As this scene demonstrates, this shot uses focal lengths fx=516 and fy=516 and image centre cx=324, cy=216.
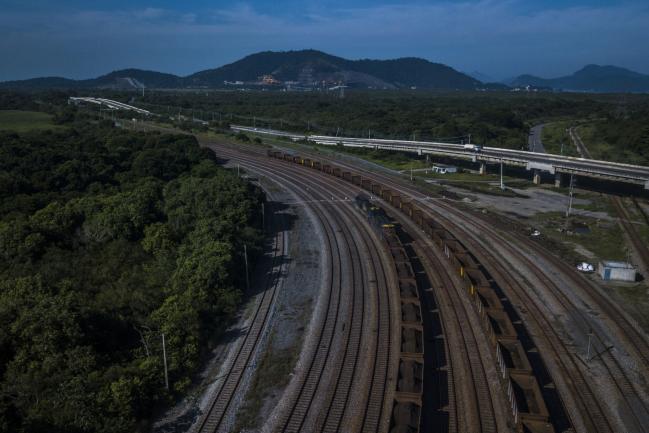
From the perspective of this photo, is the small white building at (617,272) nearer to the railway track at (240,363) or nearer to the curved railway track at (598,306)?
the curved railway track at (598,306)

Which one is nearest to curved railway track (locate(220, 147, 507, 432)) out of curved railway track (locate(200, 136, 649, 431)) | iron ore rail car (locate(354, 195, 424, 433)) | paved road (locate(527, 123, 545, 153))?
iron ore rail car (locate(354, 195, 424, 433))

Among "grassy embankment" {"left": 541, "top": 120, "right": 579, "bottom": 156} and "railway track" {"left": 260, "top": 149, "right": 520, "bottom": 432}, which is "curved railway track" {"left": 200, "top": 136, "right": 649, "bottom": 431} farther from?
"grassy embankment" {"left": 541, "top": 120, "right": 579, "bottom": 156}

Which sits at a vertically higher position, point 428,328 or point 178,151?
point 178,151

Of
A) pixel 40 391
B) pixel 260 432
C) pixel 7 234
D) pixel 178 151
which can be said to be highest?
pixel 178 151

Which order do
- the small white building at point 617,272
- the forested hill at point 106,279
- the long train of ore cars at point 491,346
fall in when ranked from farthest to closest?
1. the small white building at point 617,272
2. the forested hill at point 106,279
3. the long train of ore cars at point 491,346

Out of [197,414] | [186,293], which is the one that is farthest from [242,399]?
[186,293]

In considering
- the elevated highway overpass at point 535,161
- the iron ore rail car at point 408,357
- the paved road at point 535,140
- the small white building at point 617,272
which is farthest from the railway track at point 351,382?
the paved road at point 535,140

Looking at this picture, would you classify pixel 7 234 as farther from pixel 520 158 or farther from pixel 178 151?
pixel 520 158
